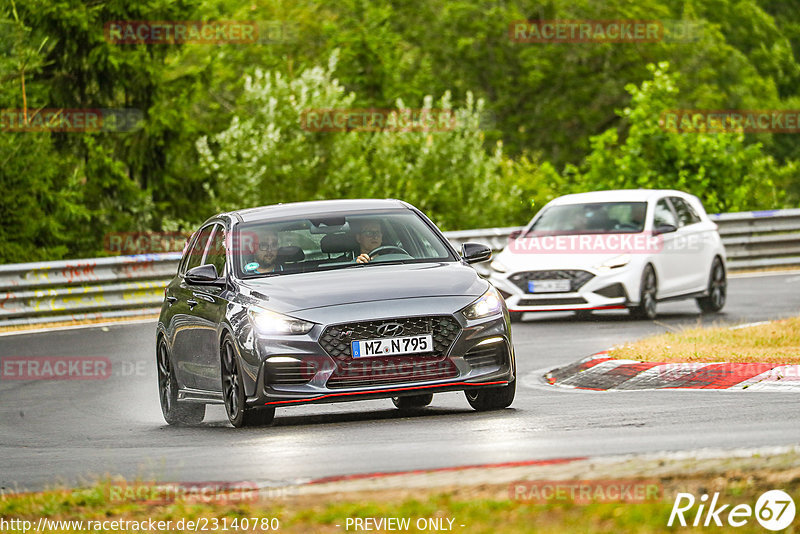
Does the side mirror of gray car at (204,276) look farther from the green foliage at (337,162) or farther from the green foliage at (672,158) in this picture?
the green foliage at (337,162)

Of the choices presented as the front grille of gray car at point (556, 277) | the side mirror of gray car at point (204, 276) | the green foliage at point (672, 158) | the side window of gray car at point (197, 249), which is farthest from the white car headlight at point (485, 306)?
the green foliage at point (672, 158)

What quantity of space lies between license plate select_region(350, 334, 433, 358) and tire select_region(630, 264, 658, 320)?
9984 mm

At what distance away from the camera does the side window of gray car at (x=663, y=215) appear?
21453 millimetres

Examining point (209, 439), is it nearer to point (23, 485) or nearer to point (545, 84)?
point (23, 485)

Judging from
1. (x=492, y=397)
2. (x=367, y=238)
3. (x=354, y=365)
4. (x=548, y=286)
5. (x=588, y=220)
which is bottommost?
(x=548, y=286)

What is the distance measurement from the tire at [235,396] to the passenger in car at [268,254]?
64 cm

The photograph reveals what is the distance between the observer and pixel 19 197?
97.6 ft

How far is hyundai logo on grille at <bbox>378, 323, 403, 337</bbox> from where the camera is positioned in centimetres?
1065

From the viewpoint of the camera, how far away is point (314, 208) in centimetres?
1246

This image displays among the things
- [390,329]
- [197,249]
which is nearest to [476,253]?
[390,329]

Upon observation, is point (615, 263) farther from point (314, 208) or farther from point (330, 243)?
point (330, 243)

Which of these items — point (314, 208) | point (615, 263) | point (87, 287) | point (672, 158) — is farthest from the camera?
point (672, 158)

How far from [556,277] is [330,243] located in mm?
8627

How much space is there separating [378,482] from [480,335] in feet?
11.8
